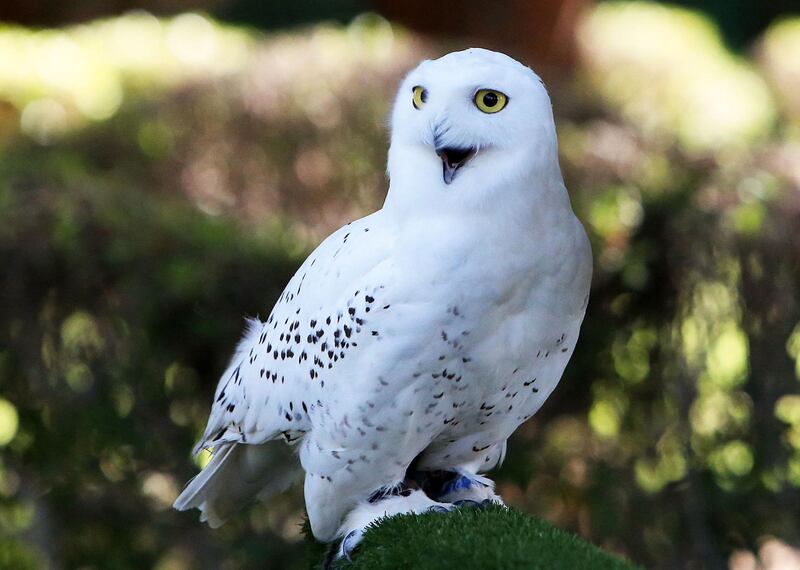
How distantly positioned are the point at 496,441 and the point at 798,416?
211 cm

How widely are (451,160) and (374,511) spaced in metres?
0.87

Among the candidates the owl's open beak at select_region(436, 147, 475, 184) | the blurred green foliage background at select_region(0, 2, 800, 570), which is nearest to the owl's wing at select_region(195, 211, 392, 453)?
the owl's open beak at select_region(436, 147, 475, 184)

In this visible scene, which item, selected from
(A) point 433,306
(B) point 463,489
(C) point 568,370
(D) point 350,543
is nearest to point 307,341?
(A) point 433,306

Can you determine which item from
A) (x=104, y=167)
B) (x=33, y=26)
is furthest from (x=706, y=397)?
(x=33, y=26)

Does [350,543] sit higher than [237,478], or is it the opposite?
[350,543]

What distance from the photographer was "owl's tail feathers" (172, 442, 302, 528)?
2.82m

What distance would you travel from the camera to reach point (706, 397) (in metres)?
4.38

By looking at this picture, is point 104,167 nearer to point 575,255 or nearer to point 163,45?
point 163,45

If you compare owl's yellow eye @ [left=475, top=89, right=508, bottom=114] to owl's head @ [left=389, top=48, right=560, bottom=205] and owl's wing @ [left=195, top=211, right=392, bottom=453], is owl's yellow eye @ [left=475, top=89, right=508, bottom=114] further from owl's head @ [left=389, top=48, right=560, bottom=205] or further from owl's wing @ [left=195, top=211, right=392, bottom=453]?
owl's wing @ [left=195, top=211, right=392, bottom=453]

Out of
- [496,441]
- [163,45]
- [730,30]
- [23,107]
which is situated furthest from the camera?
[730,30]

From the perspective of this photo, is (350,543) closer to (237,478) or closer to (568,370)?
(237,478)

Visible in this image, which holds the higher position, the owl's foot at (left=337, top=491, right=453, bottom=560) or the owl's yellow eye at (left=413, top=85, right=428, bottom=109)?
the owl's yellow eye at (left=413, top=85, right=428, bottom=109)

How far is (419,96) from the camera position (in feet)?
7.39

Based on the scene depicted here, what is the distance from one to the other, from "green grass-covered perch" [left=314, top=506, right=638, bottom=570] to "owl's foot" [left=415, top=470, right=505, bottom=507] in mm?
113
